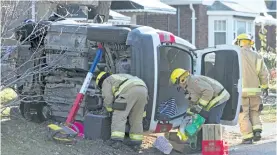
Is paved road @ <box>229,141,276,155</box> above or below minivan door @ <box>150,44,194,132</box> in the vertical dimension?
below

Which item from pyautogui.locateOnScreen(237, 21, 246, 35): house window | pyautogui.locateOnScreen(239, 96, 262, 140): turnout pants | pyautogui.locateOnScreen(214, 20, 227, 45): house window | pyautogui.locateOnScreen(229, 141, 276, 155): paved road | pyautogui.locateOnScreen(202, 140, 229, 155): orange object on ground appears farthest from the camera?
pyautogui.locateOnScreen(237, 21, 246, 35): house window

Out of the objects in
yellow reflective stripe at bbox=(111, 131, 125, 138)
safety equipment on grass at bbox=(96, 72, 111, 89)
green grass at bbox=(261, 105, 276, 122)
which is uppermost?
safety equipment on grass at bbox=(96, 72, 111, 89)

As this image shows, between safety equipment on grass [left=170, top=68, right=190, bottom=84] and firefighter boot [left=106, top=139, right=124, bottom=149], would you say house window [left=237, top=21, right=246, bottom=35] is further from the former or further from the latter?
firefighter boot [left=106, top=139, right=124, bottom=149]

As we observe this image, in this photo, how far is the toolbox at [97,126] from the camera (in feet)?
28.4

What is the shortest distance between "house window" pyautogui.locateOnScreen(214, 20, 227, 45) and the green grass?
1230cm

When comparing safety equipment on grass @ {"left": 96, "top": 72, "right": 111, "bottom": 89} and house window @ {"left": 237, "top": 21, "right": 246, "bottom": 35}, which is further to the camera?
house window @ {"left": 237, "top": 21, "right": 246, "bottom": 35}

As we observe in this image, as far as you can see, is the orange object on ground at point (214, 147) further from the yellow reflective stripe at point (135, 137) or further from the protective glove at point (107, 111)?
the protective glove at point (107, 111)

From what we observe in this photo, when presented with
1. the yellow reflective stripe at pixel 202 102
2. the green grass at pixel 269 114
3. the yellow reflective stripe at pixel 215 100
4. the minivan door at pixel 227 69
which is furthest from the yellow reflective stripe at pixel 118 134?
the green grass at pixel 269 114

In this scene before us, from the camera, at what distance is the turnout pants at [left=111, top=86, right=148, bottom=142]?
27.7 feet

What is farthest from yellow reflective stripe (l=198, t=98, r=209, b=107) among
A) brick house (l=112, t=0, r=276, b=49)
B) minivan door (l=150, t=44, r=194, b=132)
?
brick house (l=112, t=0, r=276, b=49)

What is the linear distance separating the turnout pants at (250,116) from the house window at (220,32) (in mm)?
17146

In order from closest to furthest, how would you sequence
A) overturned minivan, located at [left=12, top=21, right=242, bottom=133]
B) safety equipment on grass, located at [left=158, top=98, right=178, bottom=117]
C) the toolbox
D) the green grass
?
the toolbox < overturned minivan, located at [left=12, top=21, right=242, bottom=133] < safety equipment on grass, located at [left=158, top=98, right=178, bottom=117] < the green grass

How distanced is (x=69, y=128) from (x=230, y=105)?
2.97 meters

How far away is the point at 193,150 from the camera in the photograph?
927 centimetres
